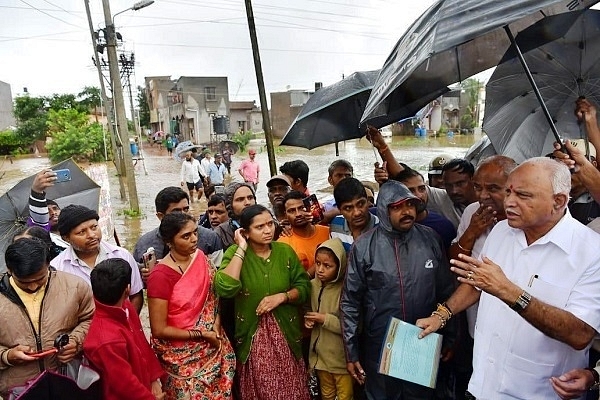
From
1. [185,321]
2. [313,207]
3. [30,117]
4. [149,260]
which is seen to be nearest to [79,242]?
[149,260]

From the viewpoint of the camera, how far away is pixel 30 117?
42188 mm

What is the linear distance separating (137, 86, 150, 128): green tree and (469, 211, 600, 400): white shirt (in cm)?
6416

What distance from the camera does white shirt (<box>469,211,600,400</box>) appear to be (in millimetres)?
1778

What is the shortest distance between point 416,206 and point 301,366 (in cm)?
138

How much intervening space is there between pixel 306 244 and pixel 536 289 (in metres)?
1.68

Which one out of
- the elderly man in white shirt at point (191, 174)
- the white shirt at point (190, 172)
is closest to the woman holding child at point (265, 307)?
the elderly man in white shirt at point (191, 174)

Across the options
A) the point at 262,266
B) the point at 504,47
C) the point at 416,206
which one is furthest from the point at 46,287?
the point at 504,47

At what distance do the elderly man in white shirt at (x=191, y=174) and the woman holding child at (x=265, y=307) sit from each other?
426 inches

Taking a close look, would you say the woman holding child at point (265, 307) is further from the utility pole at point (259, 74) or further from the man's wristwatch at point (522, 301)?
the utility pole at point (259, 74)

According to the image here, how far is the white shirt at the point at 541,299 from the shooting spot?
1.78 meters

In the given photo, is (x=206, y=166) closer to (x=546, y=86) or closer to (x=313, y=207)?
(x=313, y=207)

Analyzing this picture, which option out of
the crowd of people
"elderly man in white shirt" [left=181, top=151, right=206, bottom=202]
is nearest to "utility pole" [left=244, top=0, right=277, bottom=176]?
the crowd of people

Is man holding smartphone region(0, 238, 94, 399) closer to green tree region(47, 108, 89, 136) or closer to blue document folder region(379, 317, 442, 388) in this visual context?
blue document folder region(379, 317, 442, 388)

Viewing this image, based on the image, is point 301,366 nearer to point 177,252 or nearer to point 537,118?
point 177,252
